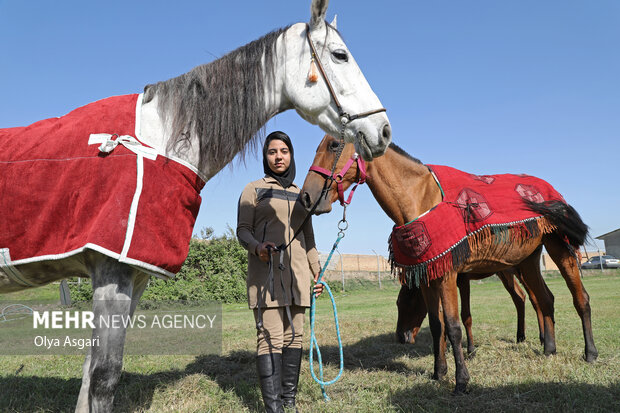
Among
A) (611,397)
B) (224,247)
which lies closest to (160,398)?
(611,397)

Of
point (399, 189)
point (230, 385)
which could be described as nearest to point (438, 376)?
point (399, 189)

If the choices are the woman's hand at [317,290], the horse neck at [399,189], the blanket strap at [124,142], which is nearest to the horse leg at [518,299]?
the horse neck at [399,189]

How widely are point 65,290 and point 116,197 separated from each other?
33.3 ft

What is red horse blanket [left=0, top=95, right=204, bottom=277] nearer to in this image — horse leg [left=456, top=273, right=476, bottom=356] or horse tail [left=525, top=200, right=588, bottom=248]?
horse tail [left=525, top=200, right=588, bottom=248]

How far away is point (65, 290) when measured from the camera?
10062 mm

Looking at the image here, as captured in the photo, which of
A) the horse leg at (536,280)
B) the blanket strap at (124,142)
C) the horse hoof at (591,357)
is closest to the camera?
the blanket strap at (124,142)

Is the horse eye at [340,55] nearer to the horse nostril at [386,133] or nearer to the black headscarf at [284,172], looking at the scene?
the horse nostril at [386,133]

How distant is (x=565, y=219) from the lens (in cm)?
475

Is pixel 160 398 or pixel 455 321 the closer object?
pixel 160 398

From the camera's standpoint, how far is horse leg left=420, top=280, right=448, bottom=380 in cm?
393

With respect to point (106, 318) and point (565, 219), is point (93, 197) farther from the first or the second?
point (565, 219)

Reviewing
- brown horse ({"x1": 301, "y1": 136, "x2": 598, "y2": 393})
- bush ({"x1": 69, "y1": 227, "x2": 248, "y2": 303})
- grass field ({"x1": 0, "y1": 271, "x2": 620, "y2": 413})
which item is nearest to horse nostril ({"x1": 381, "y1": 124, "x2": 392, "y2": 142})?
brown horse ({"x1": 301, "y1": 136, "x2": 598, "y2": 393})

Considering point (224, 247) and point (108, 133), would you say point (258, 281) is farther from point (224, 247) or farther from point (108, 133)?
point (224, 247)

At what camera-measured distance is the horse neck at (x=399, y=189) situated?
3893mm
